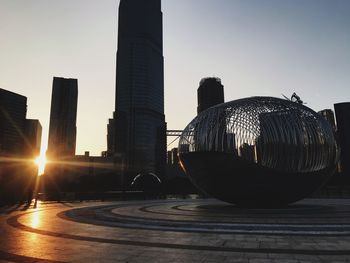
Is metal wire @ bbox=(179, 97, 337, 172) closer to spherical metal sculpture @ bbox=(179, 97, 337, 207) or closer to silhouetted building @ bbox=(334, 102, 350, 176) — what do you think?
spherical metal sculpture @ bbox=(179, 97, 337, 207)

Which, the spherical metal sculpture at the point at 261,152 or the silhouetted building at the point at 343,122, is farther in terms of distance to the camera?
the silhouetted building at the point at 343,122

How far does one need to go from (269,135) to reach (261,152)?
4.71 feet

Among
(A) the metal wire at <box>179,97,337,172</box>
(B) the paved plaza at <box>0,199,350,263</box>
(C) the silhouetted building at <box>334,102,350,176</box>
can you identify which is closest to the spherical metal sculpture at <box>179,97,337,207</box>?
(A) the metal wire at <box>179,97,337,172</box>

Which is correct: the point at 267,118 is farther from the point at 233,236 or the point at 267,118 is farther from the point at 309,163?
the point at 233,236

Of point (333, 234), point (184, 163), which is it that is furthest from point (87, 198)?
A: point (333, 234)

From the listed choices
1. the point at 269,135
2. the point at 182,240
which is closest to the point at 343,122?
the point at 269,135

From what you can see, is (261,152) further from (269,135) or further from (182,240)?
(182,240)

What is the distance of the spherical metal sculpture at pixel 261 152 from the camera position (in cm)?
2345

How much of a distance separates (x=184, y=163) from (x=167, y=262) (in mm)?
17800

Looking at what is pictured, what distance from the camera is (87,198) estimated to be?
1794 inches

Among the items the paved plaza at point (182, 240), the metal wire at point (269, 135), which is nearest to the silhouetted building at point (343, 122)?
the metal wire at point (269, 135)

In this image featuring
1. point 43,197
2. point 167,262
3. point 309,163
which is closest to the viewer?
point 167,262

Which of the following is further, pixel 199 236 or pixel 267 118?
pixel 267 118

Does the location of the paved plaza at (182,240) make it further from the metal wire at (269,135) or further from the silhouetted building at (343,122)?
the silhouetted building at (343,122)
